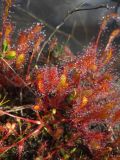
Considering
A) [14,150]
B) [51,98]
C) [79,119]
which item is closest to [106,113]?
[79,119]

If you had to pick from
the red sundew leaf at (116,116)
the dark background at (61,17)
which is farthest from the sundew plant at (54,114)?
the dark background at (61,17)

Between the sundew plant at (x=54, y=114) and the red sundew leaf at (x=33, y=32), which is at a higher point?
the red sundew leaf at (x=33, y=32)

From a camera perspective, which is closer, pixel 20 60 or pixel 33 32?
pixel 20 60

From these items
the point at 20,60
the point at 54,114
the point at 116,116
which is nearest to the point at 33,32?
the point at 20,60

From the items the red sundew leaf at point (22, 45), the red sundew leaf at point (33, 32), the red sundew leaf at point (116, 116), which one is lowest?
the red sundew leaf at point (116, 116)

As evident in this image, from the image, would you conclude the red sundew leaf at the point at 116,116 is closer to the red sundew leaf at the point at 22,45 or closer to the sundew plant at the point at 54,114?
the sundew plant at the point at 54,114

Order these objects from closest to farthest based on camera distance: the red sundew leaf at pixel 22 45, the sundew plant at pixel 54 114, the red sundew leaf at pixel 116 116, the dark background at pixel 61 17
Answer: the sundew plant at pixel 54 114 → the red sundew leaf at pixel 116 116 → the red sundew leaf at pixel 22 45 → the dark background at pixel 61 17

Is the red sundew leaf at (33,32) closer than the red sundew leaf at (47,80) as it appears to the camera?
No

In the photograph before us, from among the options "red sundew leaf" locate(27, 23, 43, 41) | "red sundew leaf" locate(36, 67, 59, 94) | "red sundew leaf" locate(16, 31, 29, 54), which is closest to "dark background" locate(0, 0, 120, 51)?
"red sundew leaf" locate(27, 23, 43, 41)

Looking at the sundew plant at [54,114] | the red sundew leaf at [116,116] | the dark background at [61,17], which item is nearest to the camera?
the sundew plant at [54,114]

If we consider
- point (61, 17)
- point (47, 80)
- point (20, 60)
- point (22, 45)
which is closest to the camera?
point (47, 80)

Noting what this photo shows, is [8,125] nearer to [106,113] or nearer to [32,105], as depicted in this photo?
[32,105]

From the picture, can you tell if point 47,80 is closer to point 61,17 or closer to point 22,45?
point 22,45
